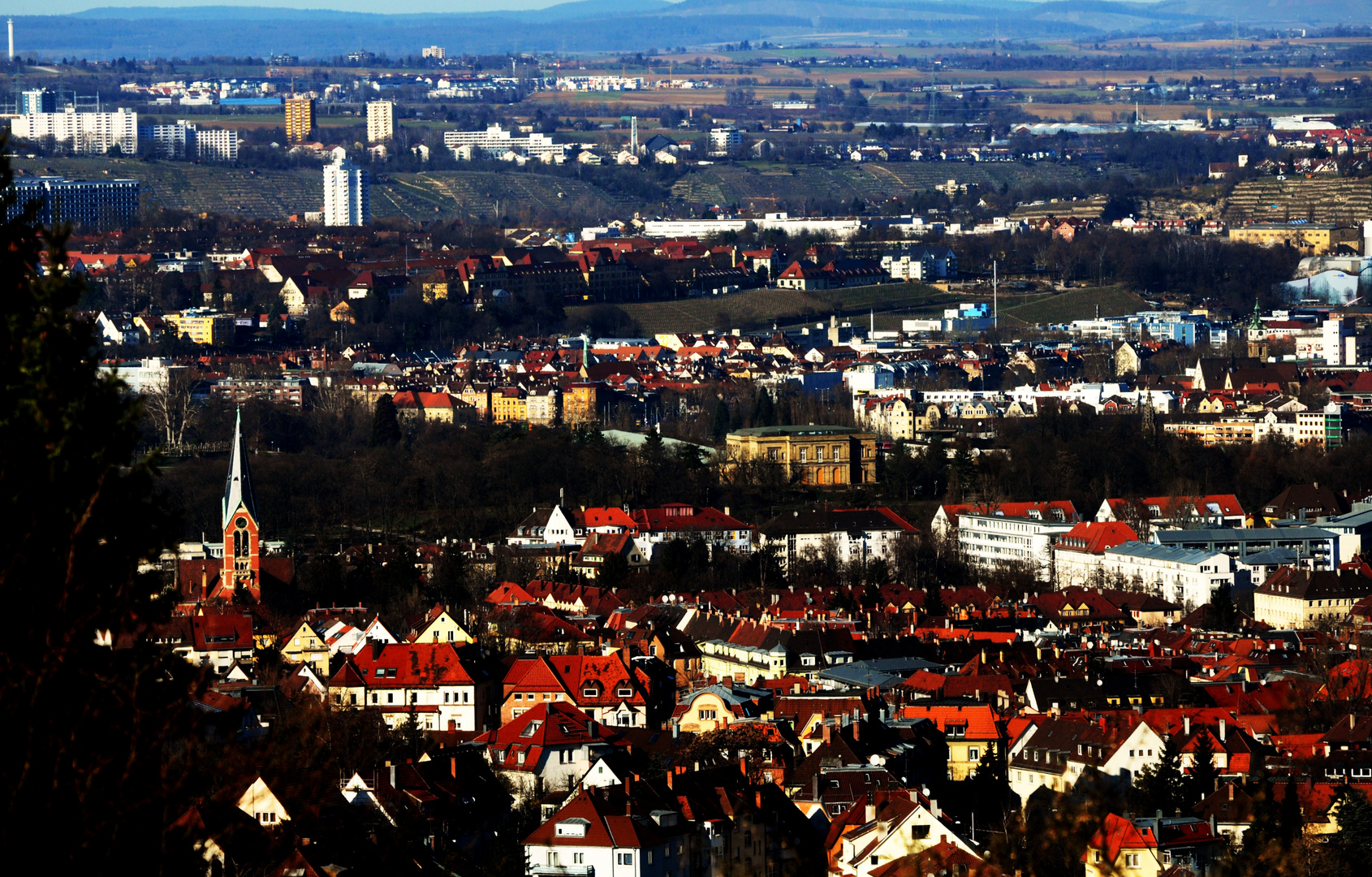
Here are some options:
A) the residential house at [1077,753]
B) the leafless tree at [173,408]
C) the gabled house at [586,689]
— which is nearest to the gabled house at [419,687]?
the gabled house at [586,689]

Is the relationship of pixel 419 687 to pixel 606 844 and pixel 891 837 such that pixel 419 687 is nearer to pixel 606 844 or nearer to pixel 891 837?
pixel 606 844

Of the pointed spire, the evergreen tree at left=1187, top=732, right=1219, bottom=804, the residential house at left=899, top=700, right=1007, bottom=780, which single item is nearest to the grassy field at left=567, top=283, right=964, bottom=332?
the pointed spire

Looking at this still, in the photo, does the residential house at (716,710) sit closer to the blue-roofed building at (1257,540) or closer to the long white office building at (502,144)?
the blue-roofed building at (1257,540)

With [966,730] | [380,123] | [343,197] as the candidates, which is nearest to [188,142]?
[380,123]

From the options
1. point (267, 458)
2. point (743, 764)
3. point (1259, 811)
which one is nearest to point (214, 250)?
point (267, 458)

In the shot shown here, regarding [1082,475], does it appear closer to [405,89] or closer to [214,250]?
[214,250]

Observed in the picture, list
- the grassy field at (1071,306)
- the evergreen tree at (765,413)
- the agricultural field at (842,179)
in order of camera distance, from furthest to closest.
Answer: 1. the agricultural field at (842,179)
2. the grassy field at (1071,306)
3. the evergreen tree at (765,413)
